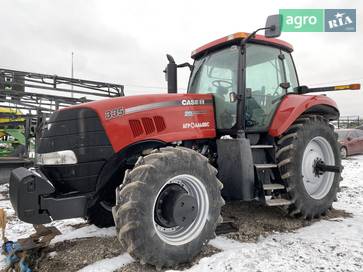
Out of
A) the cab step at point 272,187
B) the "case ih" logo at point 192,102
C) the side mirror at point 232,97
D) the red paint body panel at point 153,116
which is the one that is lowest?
the cab step at point 272,187

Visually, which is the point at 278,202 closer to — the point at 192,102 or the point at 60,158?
the point at 192,102

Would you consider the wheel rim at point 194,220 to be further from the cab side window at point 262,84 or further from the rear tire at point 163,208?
the cab side window at point 262,84

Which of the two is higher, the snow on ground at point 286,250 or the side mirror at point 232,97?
the side mirror at point 232,97

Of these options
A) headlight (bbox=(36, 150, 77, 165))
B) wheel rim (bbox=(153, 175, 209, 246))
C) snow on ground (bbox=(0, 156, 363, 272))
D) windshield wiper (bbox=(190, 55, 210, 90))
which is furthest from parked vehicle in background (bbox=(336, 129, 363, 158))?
headlight (bbox=(36, 150, 77, 165))

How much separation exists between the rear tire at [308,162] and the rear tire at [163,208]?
53.9 inches

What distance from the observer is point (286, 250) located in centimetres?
Result: 343

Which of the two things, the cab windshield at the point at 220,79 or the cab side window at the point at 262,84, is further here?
the cab side window at the point at 262,84

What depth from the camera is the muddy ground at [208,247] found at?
320cm

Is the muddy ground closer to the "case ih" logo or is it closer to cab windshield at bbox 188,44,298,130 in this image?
cab windshield at bbox 188,44,298,130

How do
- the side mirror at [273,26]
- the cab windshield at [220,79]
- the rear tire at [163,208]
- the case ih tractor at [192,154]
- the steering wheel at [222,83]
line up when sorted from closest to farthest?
the rear tire at [163,208] < the case ih tractor at [192,154] < the side mirror at [273,26] < the cab windshield at [220,79] < the steering wheel at [222,83]

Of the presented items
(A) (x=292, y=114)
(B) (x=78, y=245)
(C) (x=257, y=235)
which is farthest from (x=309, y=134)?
(B) (x=78, y=245)

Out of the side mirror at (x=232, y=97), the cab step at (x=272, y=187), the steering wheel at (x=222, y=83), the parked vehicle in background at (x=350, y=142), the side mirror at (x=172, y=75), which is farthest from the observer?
the parked vehicle in background at (x=350, y=142)

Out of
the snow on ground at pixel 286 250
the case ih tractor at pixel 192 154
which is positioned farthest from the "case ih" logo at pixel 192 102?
the snow on ground at pixel 286 250

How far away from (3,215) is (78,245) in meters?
0.85
